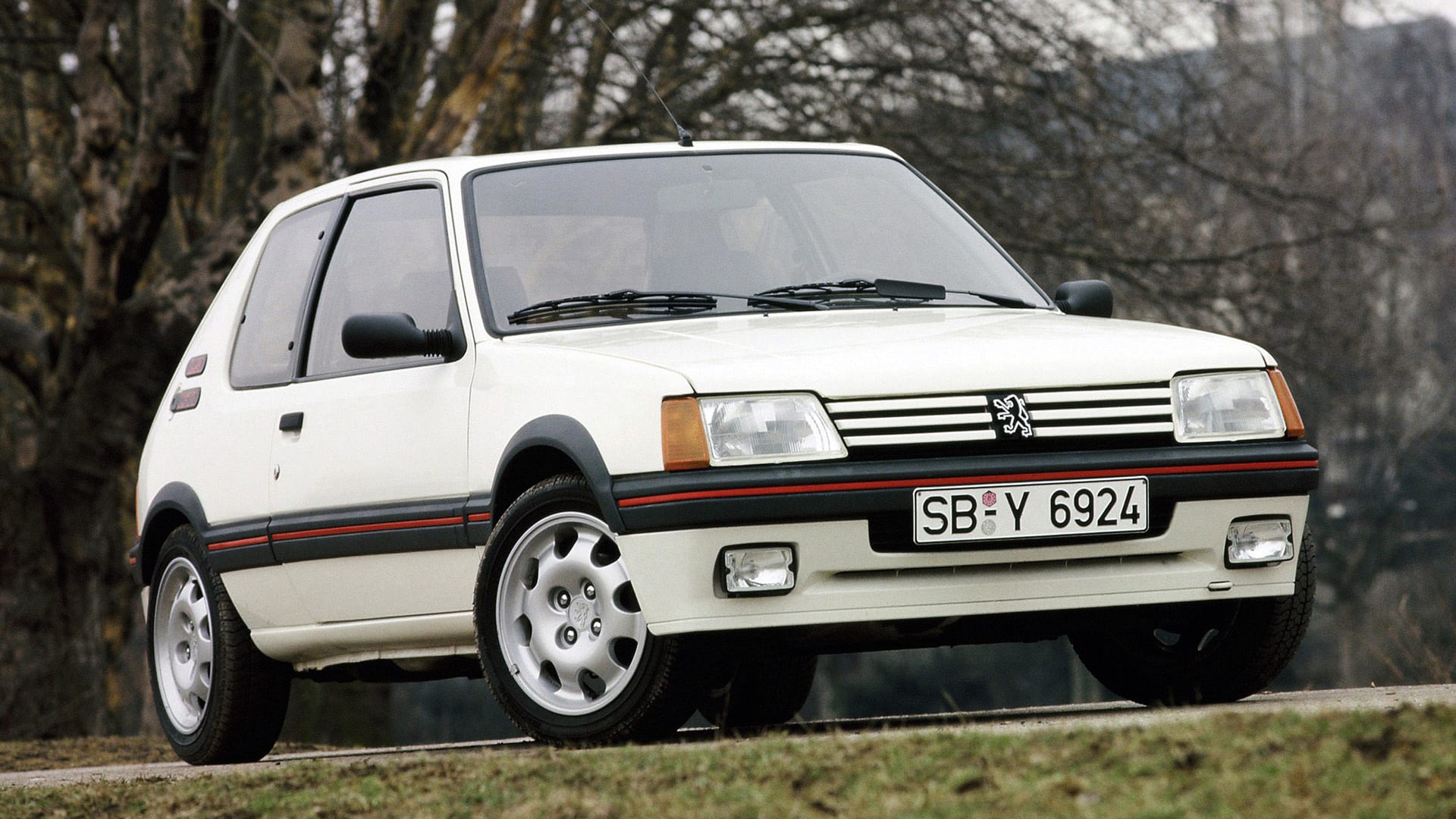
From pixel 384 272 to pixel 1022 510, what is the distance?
101 inches

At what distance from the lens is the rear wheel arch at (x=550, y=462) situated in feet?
18.6

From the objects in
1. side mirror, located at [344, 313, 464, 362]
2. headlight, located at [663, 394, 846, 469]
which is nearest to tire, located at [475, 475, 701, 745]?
headlight, located at [663, 394, 846, 469]

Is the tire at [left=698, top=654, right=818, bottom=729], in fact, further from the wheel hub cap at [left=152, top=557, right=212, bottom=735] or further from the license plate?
the wheel hub cap at [left=152, top=557, right=212, bottom=735]

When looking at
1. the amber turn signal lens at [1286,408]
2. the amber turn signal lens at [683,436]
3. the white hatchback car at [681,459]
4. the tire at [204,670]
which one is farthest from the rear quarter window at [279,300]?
the amber turn signal lens at [1286,408]

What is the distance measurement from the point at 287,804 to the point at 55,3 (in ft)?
44.0

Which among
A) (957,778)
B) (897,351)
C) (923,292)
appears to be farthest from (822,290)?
(957,778)

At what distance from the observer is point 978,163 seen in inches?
677

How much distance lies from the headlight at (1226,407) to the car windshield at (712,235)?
1100 millimetres

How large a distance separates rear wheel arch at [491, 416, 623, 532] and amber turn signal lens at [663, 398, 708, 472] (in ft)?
0.70

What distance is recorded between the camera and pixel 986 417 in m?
5.66

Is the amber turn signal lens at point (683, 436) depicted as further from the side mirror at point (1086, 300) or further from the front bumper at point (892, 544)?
the side mirror at point (1086, 300)

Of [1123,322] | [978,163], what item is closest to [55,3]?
[978,163]

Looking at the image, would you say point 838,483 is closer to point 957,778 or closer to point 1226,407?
point 1226,407

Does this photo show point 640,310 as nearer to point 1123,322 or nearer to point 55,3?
point 1123,322
